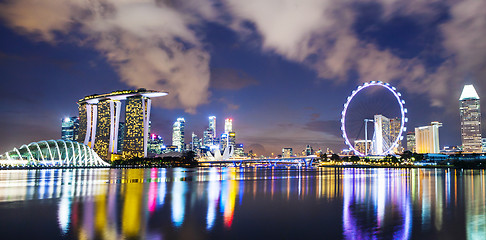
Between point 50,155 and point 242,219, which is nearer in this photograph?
point 242,219

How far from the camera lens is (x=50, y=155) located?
498ft

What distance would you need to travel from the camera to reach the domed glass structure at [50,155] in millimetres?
144875

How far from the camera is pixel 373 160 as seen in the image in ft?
636

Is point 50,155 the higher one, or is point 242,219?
point 50,155

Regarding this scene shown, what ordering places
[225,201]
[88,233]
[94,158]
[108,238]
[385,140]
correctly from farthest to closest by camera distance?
[94,158] < [385,140] < [225,201] < [88,233] < [108,238]

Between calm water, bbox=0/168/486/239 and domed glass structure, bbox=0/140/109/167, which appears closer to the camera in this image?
calm water, bbox=0/168/486/239

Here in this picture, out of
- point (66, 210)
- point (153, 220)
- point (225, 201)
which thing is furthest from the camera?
point (225, 201)

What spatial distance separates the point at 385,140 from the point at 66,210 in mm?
132876

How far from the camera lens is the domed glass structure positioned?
475 ft

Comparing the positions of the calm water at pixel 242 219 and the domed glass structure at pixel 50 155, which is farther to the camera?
the domed glass structure at pixel 50 155

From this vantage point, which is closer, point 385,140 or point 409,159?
point 385,140

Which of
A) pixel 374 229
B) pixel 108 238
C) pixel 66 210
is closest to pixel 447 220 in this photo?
pixel 374 229

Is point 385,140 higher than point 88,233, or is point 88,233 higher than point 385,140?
point 385,140

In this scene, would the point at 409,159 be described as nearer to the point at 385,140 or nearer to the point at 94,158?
the point at 385,140
